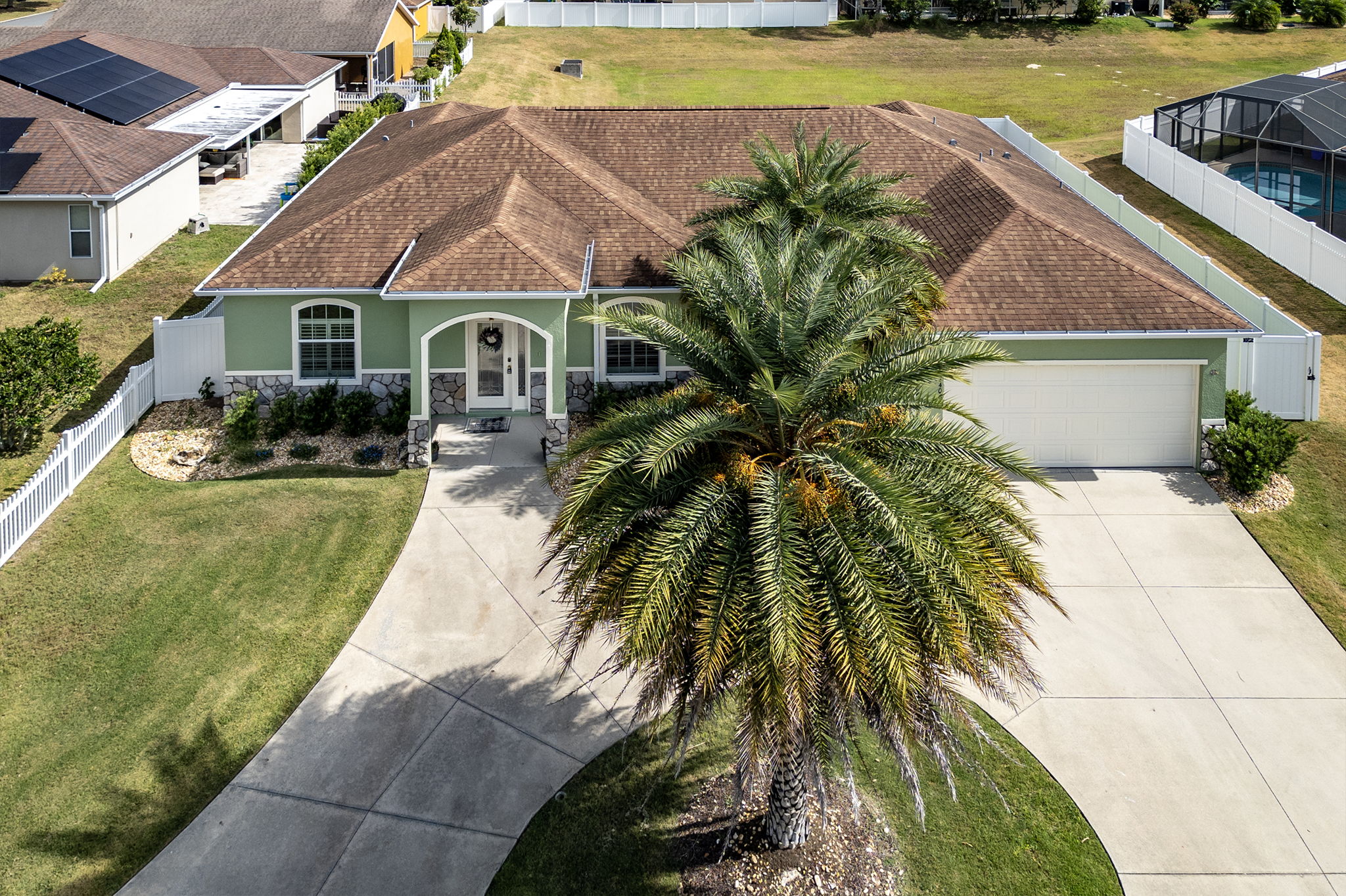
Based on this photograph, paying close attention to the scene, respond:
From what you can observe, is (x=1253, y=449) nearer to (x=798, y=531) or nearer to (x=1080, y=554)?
(x=1080, y=554)

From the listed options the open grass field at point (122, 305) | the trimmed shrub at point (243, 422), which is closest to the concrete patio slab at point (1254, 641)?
the trimmed shrub at point (243, 422)

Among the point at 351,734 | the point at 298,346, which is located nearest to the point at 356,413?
the point at 298,346

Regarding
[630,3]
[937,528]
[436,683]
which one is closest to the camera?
[937,528]

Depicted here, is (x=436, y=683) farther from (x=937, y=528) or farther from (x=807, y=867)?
(x=937, y=528)

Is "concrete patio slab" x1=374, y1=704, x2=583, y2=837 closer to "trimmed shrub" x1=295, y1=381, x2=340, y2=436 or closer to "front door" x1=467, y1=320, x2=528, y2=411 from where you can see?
"trimmed shrub" x1=295, y1=381, x2=340, y2=436

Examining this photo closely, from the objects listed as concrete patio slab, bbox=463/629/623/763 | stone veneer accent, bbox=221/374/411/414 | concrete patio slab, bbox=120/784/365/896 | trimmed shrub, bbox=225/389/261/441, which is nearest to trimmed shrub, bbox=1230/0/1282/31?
stone veneer accent, bbox=221/374/411/414

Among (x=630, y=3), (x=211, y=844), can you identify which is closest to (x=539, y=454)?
(x=211, y=844)
